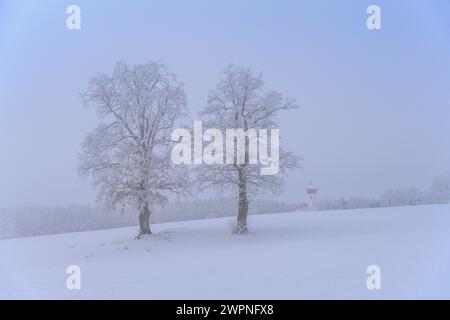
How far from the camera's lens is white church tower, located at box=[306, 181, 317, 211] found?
35.7m

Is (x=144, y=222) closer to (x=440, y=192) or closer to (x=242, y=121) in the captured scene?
(x=242, y=121)

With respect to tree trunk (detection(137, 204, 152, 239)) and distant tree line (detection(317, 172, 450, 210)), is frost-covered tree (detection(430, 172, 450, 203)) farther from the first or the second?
tree trunk (detection(137, 204, 152, 239))

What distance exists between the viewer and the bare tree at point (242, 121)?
25.3 metres

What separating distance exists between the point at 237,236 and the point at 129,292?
11.3m

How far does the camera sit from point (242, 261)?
1798cm

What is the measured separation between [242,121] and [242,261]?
31.8 ft

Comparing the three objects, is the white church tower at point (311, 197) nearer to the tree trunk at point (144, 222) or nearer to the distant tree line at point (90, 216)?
the distant tree line at point (90, 216)

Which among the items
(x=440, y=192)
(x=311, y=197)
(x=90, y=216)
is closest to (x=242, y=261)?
(x=90, y=216)

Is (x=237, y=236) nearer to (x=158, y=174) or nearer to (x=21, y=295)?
(x=158, y=174)

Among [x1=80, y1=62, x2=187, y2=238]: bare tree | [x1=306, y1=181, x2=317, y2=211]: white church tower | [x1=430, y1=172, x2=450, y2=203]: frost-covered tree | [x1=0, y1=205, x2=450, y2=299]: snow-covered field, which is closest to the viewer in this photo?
[x1=0, y1=205, x2=450, y2=299]: snow-covered field

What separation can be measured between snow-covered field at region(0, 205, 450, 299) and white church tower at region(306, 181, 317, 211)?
6.28m

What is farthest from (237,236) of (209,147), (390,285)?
(390,285)

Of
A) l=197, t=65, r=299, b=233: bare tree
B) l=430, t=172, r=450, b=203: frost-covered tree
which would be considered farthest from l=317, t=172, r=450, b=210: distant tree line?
l=197, t=65, r=299, b=233: bare tree

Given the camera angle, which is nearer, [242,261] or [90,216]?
[242,261]
